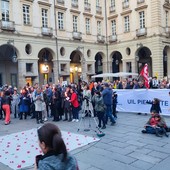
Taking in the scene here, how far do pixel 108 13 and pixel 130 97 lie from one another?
25.0m

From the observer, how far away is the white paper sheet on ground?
22.9ft

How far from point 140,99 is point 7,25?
17.4m

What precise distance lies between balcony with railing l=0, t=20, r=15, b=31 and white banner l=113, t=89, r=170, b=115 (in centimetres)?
1540

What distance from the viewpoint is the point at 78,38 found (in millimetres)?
32438

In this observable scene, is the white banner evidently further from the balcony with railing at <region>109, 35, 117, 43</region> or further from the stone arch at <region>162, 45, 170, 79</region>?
the balcony with railing at <region>109, 35, 117, 43</region>

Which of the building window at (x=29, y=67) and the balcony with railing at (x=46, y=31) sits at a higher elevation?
the balcony with railing at (x=46, y=31)

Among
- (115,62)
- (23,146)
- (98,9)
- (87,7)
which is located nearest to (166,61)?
(115,62)

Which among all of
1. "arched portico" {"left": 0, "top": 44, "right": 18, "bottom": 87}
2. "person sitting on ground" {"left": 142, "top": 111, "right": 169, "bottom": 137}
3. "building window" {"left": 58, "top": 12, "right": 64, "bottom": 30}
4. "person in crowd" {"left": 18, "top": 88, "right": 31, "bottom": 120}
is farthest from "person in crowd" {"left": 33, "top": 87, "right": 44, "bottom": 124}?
"building window" {"left": 58, "top": 12, "right": 64, "bottom": 30}

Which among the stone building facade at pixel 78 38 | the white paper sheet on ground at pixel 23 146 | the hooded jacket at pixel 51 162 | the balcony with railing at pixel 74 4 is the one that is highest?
the balcony with railing at pixel 74 4

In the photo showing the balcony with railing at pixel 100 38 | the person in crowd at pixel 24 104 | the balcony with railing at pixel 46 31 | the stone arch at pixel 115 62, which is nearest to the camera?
the person in crowd at pixel 24 104

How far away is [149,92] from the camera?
13.8 meters

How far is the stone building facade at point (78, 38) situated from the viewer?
26.8 m

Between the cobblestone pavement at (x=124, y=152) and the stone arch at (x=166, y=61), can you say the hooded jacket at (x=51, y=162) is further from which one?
the stone arch at (x=166, y=61)

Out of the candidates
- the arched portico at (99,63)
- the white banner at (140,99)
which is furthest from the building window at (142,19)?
the white banner at (140,99)
